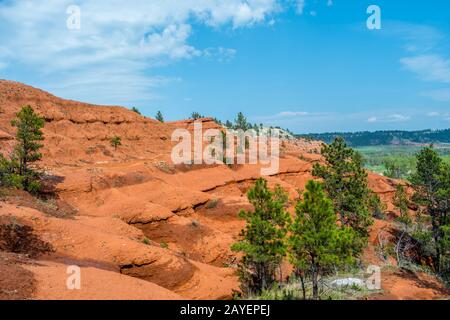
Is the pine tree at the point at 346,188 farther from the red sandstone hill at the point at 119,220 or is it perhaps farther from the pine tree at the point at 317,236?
the pine tree at the point at 317,236

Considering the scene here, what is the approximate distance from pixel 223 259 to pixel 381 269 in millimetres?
14392

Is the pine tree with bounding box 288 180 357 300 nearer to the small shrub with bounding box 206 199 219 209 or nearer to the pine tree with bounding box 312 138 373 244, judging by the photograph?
the pine tree with bounding box 312 138 373 244

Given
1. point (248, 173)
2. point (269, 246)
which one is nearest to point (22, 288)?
point (269, 246)

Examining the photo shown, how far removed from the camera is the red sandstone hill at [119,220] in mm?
18312

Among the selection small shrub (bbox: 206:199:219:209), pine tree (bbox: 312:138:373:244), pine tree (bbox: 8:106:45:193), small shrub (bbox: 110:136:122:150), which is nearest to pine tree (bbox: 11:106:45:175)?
pine tree (bbox: 8:106:45:193)

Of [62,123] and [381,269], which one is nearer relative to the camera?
[381,269]

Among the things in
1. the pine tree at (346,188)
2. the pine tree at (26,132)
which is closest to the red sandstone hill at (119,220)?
the pine tree at (26,132)

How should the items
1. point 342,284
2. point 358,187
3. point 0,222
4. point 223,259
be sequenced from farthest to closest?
1. point 358,187
2. point 223,259
3. point 342,284
4. point 0,222

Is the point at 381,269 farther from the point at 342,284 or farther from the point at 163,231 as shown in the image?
the point at 163,231

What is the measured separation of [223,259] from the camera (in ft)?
103

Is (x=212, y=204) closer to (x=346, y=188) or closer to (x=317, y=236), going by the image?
(x=346, y=188)

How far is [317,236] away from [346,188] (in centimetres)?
1829

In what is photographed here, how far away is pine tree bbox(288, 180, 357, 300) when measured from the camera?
63.3 ft
